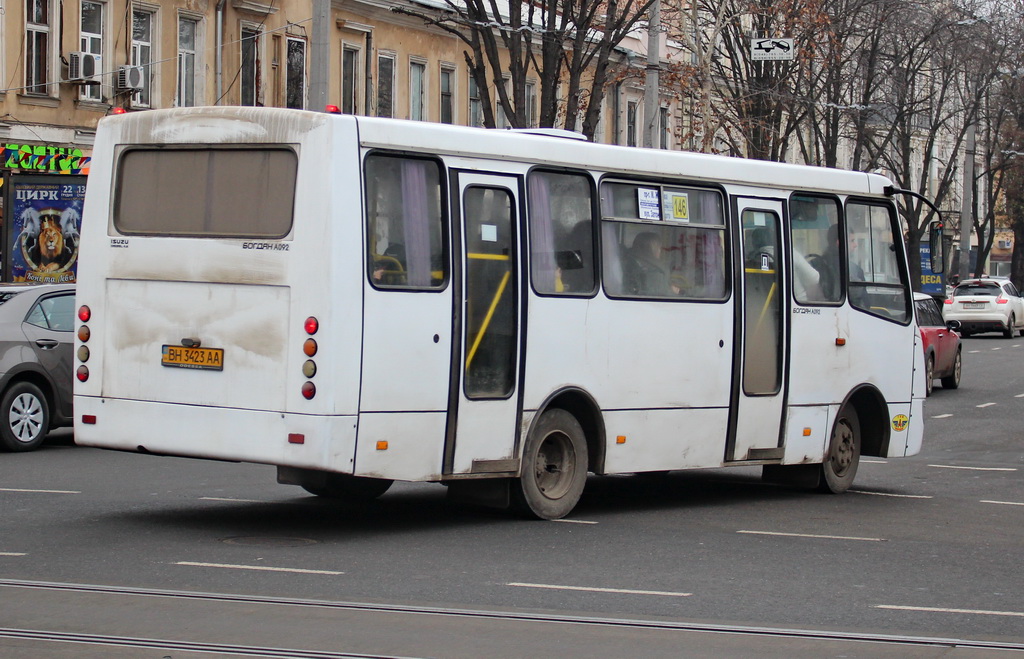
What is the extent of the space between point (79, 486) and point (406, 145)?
4.41 metres

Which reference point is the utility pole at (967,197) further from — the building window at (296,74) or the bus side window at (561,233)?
the bus side window at (561,233)

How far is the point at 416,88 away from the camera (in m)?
42.9

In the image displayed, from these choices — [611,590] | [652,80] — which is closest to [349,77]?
[652,80]

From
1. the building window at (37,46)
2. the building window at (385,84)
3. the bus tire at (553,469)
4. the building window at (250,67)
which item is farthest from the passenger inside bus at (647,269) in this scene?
the building window at (385,84)

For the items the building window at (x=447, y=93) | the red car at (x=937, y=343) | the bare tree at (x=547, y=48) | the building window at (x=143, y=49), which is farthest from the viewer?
the building window at (x=447, y=93)

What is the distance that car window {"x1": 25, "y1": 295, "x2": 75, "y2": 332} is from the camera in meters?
16.0

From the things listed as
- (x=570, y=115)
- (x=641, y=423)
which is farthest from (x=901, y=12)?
(x=641, y=423)

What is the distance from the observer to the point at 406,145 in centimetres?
1045

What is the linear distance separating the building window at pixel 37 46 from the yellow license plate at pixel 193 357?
2165 cm

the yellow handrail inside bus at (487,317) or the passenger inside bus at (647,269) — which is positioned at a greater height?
the passenger inside bus at (647,269)

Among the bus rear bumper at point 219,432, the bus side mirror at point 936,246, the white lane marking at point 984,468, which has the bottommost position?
the white lane marking at point 984,468

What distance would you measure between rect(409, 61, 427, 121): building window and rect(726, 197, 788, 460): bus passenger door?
29.8 meters

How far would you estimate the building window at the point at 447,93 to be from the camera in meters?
44.1

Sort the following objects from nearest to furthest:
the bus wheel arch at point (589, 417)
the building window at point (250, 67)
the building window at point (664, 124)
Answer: the bus wheel arch at point (589, 417) < the building window at point (250, 67) < the building window at point (664, 124)
